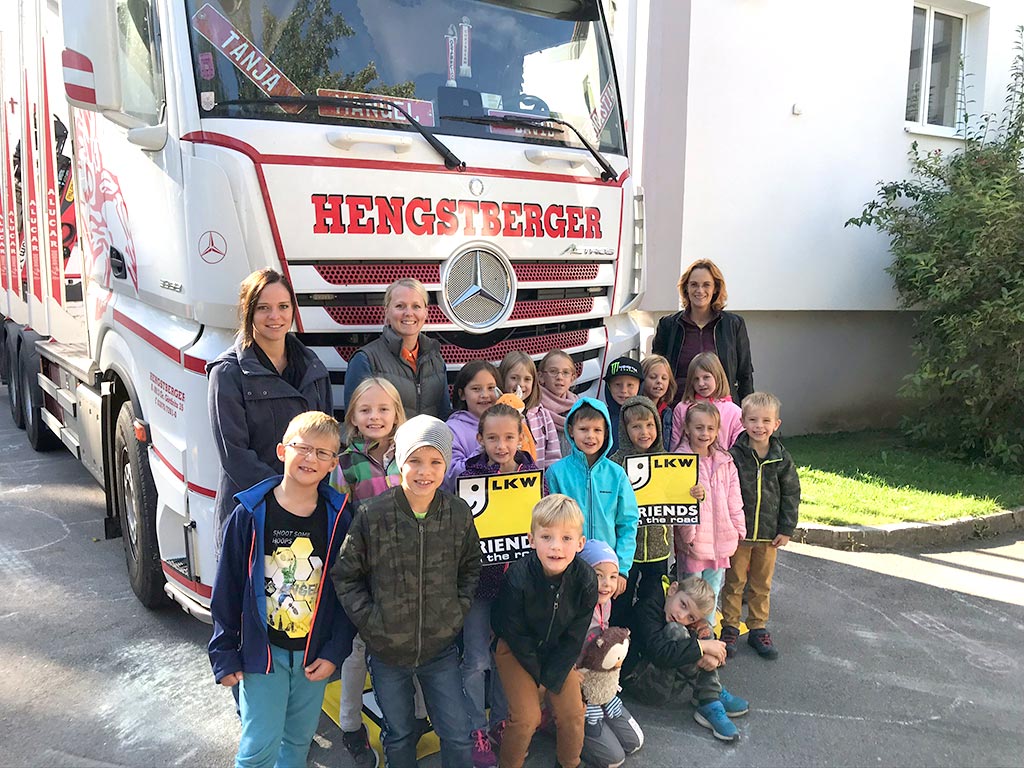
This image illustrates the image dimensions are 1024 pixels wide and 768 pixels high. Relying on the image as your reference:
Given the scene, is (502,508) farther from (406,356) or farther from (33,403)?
(33,403)

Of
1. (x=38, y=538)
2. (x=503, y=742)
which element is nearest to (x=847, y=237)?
(x=503, y=742)

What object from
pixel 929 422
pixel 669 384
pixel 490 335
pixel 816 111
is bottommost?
pixel 929 422

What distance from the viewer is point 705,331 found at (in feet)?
15.8

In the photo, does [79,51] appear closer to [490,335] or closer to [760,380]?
[490,335]

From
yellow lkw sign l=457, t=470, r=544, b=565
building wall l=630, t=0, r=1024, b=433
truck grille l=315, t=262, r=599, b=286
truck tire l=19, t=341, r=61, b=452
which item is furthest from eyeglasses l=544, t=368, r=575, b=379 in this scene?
truck tire l=19, t=341, r=61, b=452

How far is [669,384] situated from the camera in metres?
4.34

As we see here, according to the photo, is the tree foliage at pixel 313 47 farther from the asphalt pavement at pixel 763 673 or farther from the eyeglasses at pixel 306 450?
the asphalt pavement at pixel 763 673

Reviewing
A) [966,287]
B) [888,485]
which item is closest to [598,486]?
[888,485]

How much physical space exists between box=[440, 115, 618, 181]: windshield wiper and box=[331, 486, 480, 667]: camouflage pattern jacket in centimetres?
202

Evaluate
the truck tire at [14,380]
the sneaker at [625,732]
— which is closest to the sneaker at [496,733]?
the sneaker at [625,732]

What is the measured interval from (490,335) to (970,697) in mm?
2806

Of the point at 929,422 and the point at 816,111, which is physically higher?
the point at 816,111

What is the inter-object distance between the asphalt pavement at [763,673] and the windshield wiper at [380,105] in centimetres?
253

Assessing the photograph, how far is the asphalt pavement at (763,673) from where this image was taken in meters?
3.27
